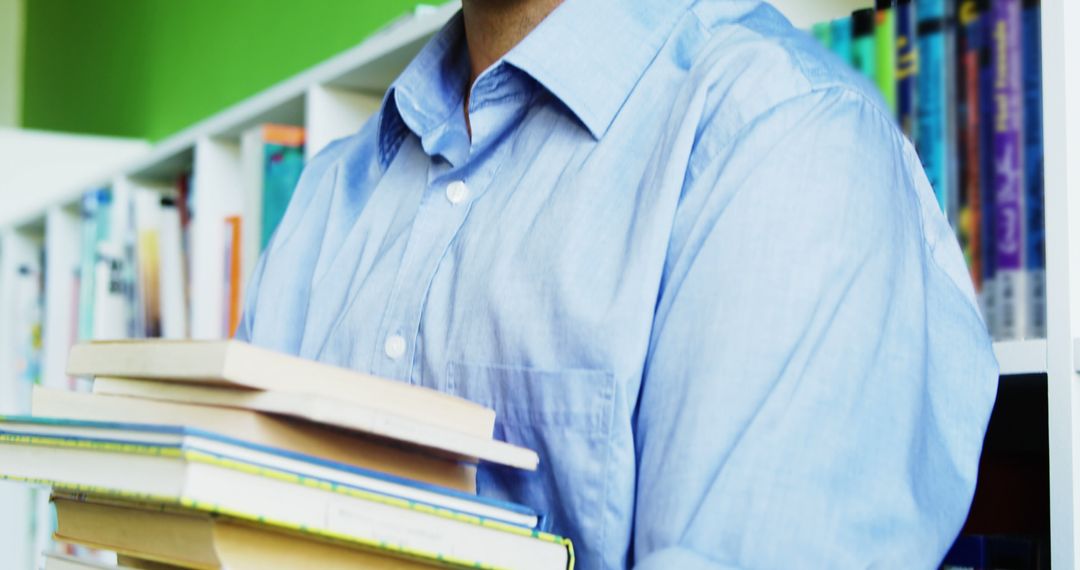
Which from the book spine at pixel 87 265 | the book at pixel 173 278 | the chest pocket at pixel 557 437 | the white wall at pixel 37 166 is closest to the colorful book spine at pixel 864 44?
the chest pocket at pixel 557 437

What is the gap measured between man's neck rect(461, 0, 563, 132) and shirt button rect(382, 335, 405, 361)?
21cm

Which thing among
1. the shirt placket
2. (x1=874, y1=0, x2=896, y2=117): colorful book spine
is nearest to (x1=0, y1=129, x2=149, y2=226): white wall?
the shirt placket

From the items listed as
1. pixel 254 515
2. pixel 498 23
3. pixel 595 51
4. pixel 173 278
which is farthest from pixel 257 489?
pixel 173 278

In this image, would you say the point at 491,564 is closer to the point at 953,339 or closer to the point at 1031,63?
the point at 953,339

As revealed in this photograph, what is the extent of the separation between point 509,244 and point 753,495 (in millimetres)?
255

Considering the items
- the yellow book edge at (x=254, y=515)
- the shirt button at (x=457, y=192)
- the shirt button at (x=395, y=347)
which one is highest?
the shirt button at (x=457, y=192)

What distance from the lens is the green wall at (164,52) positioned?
2396mm

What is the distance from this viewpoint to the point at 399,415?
69 cm

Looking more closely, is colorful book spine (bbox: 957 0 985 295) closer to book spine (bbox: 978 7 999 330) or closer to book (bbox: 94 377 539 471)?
book spine (bbox: 978 7 999 330)

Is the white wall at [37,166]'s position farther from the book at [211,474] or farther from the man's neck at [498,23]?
the book at [211,474]

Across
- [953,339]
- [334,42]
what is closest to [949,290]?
[953,339]

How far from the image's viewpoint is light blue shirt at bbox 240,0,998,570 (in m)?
0.70

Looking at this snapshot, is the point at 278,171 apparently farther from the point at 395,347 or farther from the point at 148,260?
the point at 395,347

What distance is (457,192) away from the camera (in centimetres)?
95
